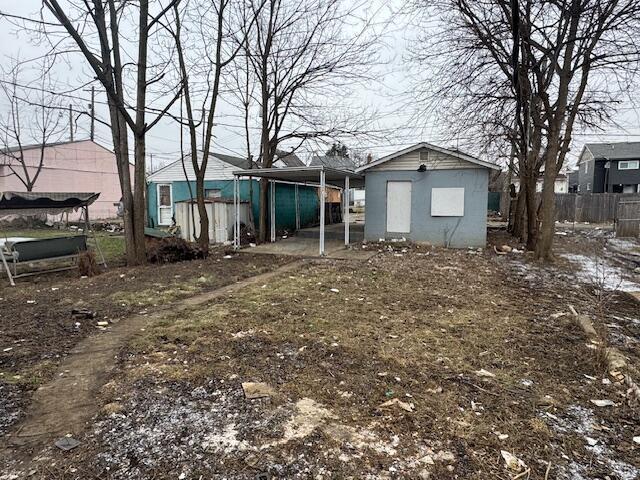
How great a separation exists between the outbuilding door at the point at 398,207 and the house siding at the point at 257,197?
5082 millimetres

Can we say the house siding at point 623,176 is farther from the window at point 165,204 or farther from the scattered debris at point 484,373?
the scattered debris at point 484,373

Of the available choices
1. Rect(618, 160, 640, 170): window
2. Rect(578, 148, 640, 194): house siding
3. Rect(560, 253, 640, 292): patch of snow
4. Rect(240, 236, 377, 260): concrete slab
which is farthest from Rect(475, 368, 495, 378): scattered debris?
Rect(618, 160, 640, 170): window

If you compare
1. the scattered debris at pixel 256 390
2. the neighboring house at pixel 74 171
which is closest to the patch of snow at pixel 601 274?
the scattered debris at pixel 256 390

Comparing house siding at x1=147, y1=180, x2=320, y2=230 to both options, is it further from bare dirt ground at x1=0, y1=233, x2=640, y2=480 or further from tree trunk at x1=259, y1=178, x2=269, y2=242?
bare dirt ground at x1=0, y1=233, x2=640, y2=480

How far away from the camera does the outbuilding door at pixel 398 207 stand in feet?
42.2

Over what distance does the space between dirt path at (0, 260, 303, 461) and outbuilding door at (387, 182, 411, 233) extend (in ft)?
31.2

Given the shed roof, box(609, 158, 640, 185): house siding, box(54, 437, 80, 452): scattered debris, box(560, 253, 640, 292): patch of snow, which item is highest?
box(609, 158, 640, 185): house siding

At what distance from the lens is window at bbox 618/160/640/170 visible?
3175 centimetres

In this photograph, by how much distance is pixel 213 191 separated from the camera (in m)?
17.5

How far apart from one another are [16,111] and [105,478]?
26958 millimetres

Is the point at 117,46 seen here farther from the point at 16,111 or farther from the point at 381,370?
the point at 16,111

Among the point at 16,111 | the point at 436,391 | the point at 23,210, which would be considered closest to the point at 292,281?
the point at 436,391

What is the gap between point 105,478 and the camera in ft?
6.87

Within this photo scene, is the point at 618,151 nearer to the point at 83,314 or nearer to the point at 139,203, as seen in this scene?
the point at 139,203
